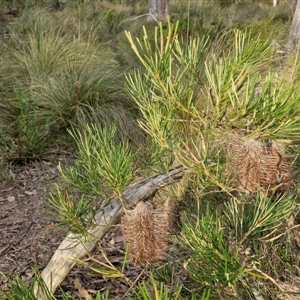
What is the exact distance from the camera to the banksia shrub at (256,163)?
1.27 metres

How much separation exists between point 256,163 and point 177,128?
5.19ft

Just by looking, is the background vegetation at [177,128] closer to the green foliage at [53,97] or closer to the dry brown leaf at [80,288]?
the green foliage at [53,97]

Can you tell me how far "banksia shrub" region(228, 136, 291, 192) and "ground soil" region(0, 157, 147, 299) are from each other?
901 millimetres

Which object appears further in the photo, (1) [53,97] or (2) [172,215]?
(1) [53,97]

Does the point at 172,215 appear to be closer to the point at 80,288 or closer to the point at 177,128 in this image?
the point at 80,288

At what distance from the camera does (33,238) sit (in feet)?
9.73

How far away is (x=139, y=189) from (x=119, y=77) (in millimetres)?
2967

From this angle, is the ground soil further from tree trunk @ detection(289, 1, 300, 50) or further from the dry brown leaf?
tree trunk @ detection(289, 1, 300, 50)

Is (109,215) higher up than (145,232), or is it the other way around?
(145,232)

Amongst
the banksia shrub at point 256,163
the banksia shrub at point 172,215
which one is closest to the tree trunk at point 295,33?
the banksia shrub at point 172,215

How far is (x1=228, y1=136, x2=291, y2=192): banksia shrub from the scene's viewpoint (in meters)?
1.27

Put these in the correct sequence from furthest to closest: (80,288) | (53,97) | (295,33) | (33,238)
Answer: (295,33)
(53,97)
(33,238)
(80,288)

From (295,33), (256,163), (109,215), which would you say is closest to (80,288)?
(109,215)

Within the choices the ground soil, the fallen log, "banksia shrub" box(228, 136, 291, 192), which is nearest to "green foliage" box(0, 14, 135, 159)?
the ground soil
